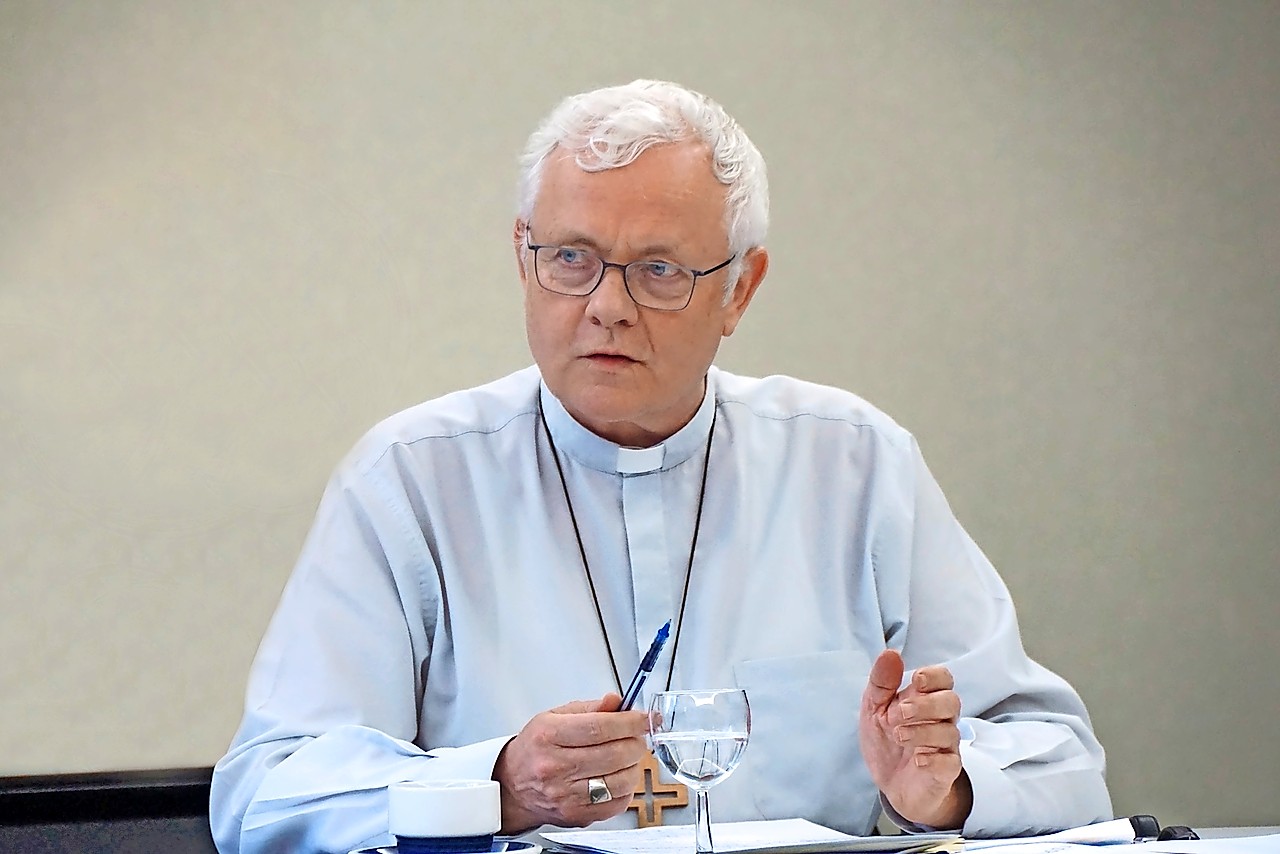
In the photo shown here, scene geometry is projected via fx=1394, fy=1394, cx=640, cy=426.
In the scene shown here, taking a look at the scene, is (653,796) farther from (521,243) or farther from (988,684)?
(521,243)

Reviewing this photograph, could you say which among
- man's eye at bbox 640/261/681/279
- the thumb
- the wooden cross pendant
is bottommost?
the wooden cross pendant

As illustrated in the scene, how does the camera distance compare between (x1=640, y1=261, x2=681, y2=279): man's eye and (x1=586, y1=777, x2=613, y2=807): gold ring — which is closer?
(x1=586, y1=777, x2=613, y2=807): gold ring

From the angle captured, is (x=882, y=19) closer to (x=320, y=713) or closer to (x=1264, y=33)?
(x=1264, y=33)

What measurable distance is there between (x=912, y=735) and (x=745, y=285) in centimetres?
87

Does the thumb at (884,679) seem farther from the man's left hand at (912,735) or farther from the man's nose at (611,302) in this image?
the man's nose at (611,302)

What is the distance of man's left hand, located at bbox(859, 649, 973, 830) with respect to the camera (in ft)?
A: 5.14

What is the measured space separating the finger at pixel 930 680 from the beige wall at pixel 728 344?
2.13 metres

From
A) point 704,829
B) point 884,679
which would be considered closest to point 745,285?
point 884,679

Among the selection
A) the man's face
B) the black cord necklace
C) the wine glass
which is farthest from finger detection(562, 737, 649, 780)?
the man's face

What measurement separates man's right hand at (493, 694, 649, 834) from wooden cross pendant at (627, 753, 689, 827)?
0.36 metres

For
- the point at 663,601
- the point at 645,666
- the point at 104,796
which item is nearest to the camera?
the point at 645,666

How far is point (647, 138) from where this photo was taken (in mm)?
1986

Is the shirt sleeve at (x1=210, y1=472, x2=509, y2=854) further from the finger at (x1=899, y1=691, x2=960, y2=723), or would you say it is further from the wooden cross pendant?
the finger at (x1=899, y1=691, x2=960, y2=723)

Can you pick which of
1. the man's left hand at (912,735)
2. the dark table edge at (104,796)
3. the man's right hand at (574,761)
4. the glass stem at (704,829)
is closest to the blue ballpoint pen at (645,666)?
the man's right hand at (574,761)
